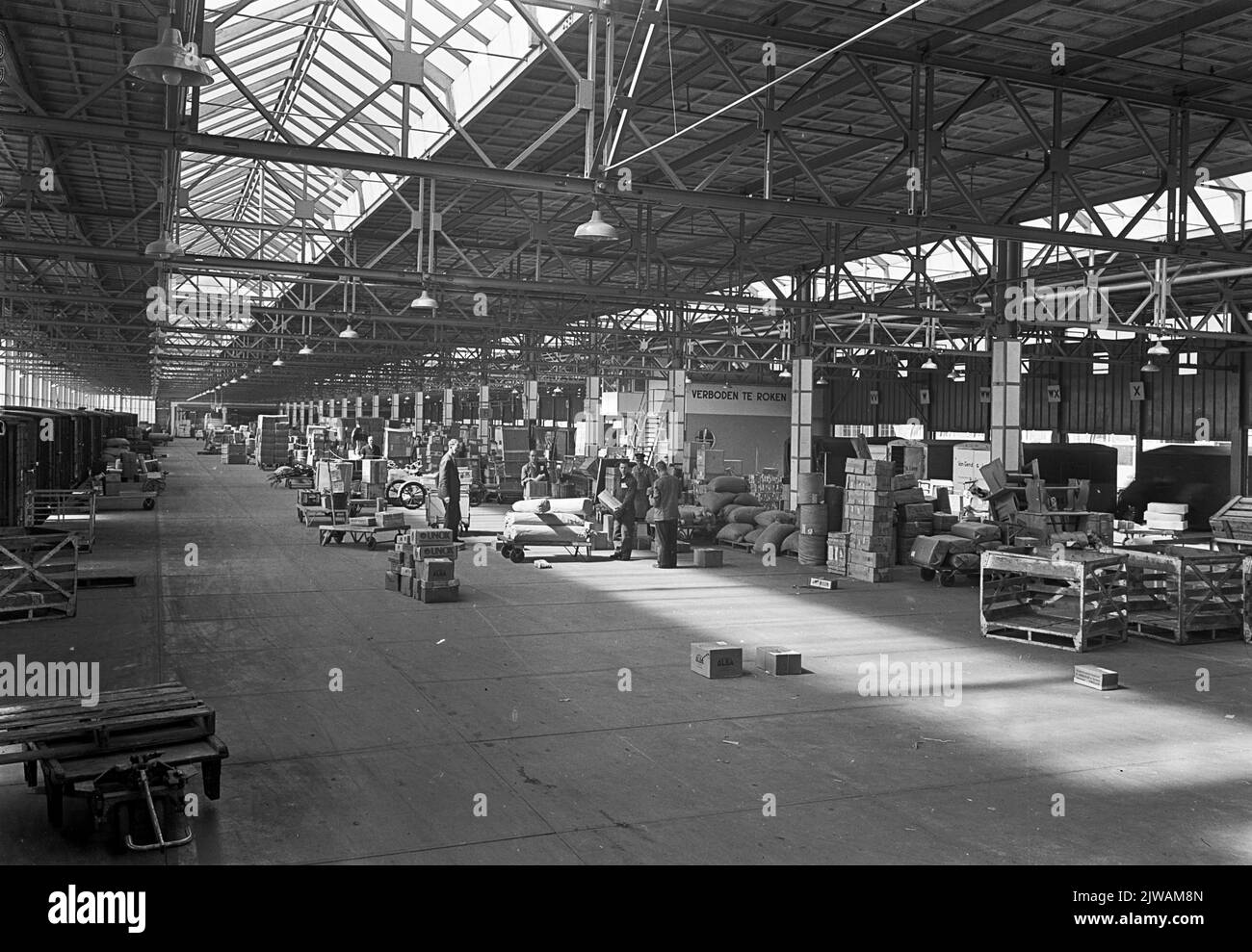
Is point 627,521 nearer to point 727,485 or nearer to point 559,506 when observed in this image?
point 559,506

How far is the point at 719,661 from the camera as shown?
11086 mm

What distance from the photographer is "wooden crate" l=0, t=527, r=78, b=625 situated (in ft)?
44.1

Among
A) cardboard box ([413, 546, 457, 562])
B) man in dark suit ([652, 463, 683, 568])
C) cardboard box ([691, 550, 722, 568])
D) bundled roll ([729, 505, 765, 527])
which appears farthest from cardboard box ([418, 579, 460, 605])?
bundled roll ([729, 505, 765, 527])

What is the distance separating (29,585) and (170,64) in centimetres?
843

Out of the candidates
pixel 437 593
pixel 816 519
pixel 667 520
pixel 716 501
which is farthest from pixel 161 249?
pixel 716 501

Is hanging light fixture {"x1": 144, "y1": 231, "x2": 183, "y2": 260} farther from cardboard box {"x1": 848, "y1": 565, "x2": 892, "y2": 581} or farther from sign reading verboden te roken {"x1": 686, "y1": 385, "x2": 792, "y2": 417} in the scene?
sign reading verboden te roken {"x1": 686, "y1": 385, "x2": 792, "y2": 417}

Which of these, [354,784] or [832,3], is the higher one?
[832,3]

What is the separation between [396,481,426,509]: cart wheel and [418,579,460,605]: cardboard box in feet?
54.6

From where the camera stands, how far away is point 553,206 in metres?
25.7

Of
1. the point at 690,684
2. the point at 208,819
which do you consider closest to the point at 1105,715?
the point at 690,684

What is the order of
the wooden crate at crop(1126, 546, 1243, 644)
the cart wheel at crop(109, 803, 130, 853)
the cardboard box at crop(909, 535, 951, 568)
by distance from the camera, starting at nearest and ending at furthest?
1. the cart wheel at crop(109, 803, 130, 853)
2. the wooden crate at crop(1126, 546, 1243, 644)
3. the cardboard box at crop(909, 535, 951, 568)
